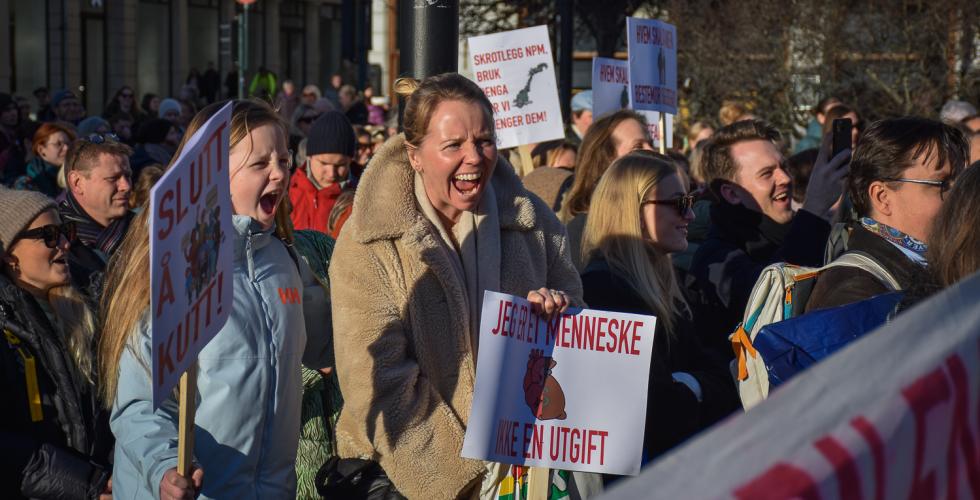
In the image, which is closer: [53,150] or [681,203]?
[681,203]

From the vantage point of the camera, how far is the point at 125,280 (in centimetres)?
331

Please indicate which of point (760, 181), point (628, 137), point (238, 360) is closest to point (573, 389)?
point (238, 360)

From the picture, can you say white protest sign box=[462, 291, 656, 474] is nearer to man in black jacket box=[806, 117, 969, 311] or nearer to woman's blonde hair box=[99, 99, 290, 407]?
man in black jacket box=[806, 117, 969, 311]

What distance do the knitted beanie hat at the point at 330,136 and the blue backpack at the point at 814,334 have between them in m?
5.36

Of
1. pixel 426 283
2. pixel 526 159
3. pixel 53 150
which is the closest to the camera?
pixel 426 283

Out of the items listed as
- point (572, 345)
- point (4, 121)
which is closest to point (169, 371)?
point (572, 345)

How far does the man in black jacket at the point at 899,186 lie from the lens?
372 cm

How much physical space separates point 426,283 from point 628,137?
10.8ft

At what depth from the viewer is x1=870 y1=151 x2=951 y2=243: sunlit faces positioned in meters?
3.89

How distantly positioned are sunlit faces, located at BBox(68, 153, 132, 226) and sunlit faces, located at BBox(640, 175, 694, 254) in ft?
9.68

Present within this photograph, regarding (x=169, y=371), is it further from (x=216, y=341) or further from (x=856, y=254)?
(x=856, y=254)

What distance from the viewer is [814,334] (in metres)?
3.11

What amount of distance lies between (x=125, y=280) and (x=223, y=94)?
27888 millimetres

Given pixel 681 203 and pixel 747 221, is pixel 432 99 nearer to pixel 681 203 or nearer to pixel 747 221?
pixel 681 203
